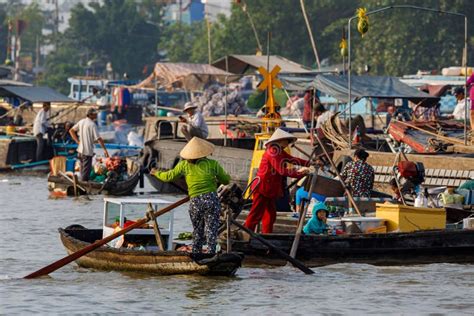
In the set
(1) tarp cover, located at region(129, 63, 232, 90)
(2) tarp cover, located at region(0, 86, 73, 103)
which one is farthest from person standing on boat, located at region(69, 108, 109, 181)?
(1) tarp cover, located at region(129, 63, 232, 90)

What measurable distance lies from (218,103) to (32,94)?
21.6ft

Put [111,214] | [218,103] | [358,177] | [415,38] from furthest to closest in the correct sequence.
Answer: [415,38], [218,103], [358,177], [111,214]

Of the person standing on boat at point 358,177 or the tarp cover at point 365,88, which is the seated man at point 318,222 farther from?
the tarp cover at point 365,88

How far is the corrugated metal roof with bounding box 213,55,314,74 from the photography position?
124 feet

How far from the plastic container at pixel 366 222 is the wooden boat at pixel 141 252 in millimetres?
2063

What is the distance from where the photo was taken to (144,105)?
191ft

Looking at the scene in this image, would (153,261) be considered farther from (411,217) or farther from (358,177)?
(358,177)

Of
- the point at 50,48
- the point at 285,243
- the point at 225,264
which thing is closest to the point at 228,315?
the point at 225,264

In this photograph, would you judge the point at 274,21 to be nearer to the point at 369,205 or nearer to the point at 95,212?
the point at 95,212

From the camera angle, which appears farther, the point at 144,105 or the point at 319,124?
the point at 144,105

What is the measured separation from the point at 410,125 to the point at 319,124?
216 centimetres

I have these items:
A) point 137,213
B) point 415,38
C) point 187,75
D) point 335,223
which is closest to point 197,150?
point 335,223

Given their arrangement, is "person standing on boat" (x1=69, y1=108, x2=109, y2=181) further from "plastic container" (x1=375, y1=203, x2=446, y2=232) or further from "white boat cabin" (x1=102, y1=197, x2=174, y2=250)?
"plastic container" (x1=375, y1=203, x2=446, y2=232)

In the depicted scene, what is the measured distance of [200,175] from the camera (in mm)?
15320
